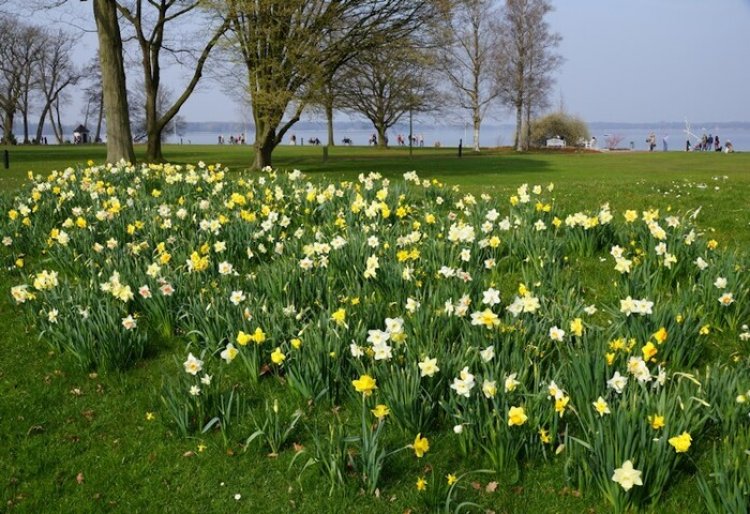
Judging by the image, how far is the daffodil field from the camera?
10.3 feet

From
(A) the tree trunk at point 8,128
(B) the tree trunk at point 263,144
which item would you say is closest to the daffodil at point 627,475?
(B) the tree trunk at point 263,144

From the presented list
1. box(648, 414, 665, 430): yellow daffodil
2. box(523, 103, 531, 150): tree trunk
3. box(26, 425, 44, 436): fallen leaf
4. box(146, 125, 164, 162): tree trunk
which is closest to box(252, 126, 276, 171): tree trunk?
box(146, 125, 164, 162): tree trunk

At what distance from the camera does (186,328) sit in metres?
4.95

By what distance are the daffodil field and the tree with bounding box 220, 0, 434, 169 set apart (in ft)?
50.0

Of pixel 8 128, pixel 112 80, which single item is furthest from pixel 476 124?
pixel 8 128

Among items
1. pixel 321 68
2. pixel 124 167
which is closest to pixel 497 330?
pixel 124 167

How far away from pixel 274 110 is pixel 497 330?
1948 centimetres

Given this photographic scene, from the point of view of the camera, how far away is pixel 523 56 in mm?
52094

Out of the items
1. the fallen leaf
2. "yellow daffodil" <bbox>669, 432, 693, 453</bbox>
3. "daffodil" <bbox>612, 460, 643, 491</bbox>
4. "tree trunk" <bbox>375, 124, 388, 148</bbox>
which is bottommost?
the fallen leaf

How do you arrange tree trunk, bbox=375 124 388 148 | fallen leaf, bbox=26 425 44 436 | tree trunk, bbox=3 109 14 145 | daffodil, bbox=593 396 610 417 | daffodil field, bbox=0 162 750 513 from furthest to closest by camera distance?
tree trunk, bbox=3 109 14 145 < tree trunk, bbox=375 124 388 148 < fallen leaf, bbox=26 425 44 436 < daffodil field, bbox=0 162 750 513 < daffodil, bbox=593 396 610 417

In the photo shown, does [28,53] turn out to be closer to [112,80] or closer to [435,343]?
[112,80]

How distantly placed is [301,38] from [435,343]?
19131mm

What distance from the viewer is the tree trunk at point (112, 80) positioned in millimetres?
19938

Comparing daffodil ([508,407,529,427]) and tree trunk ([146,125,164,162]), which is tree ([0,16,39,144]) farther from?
daffodil ([508,407,529,427])
